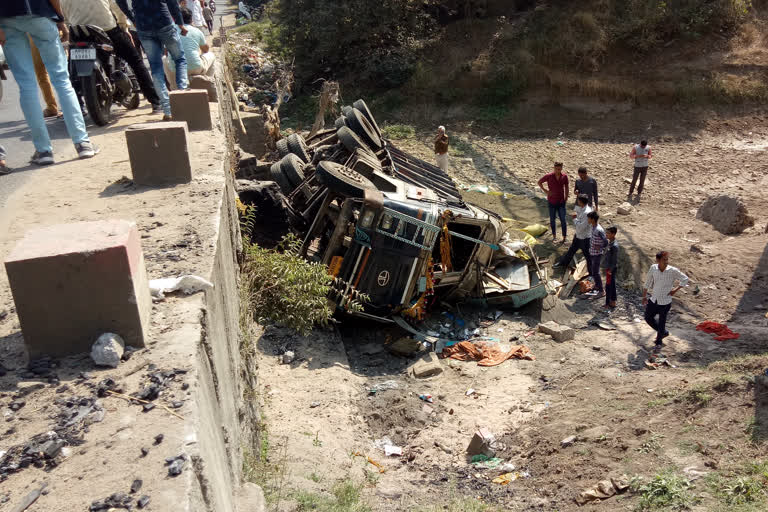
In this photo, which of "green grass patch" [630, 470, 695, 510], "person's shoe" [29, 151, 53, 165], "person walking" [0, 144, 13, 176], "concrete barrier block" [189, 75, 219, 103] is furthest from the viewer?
"concrete barrier block" [189, 75, 219, 103]

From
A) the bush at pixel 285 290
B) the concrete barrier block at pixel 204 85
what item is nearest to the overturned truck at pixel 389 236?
the bush at pixel 285 290

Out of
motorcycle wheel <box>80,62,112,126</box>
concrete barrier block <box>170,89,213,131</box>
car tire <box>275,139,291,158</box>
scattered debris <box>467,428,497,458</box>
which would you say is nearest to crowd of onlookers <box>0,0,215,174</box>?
motorcycle wheel <box>80,62,112,126</box>

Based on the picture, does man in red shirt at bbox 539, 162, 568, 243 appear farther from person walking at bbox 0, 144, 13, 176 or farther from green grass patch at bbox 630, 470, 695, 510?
person walking at bbox 0, 144, 13, 176

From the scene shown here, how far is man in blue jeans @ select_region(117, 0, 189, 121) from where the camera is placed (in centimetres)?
658

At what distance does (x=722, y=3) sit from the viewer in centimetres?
1678

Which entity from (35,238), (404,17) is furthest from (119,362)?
(404,17)

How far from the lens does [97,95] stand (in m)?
7.20

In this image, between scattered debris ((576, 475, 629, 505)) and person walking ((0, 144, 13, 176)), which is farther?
person walking ((0, 144, 13, 176))

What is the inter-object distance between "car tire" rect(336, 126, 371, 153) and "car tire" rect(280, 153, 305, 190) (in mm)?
705

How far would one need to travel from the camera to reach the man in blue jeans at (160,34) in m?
6.58

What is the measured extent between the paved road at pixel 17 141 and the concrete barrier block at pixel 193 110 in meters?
1.09

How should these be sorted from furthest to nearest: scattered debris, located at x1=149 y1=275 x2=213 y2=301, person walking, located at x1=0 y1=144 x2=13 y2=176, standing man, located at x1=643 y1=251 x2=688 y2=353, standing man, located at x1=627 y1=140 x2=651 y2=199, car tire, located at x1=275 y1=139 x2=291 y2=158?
standing man, located at x1=627 y1=140 x2=651 y2=199
car tire, located at x1=275 y1=139 x2=291 y2=158
standing man, located at x1=643 y1=251 x2=688 y2=353
person walking, located at x1=0 y1=144 x2=13 y2=176
scattered debris, located at x1=149 y1=275 x2=213 y2=301

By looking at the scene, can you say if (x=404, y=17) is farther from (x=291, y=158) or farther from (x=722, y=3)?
(x=291, y=158)

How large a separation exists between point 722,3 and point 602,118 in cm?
469
